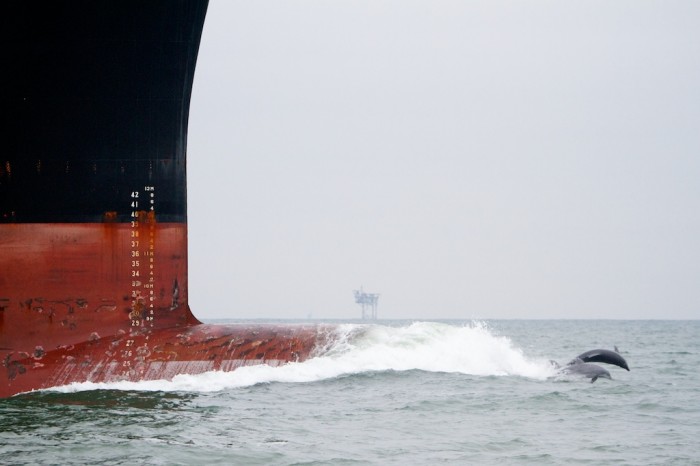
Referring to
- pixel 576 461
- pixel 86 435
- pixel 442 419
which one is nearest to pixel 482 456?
pixel 576 461

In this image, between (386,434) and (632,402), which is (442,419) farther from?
(632,402)

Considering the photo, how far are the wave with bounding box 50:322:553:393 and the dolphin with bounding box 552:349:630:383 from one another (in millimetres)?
536

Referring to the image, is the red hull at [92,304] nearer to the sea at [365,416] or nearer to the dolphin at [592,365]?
the sea at [365,416]

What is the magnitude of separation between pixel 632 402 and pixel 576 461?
642cm

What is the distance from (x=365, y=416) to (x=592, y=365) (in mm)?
8830

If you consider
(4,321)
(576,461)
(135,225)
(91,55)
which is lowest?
(576,461)

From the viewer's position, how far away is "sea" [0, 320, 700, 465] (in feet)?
42.0

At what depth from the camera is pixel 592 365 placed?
74.8ft

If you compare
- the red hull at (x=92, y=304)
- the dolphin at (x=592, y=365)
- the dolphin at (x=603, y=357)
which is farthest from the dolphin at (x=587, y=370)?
the red hull at (x=92, y=304)

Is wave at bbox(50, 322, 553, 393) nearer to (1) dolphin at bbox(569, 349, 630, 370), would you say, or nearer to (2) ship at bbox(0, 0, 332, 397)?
(2) ship at bbox(0, 0, 332, 397)

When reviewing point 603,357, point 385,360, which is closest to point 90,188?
point 385,360

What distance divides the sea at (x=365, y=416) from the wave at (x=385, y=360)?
0.12 feet

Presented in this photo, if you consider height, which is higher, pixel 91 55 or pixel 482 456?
pixel 91 55

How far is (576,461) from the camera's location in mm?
12734
